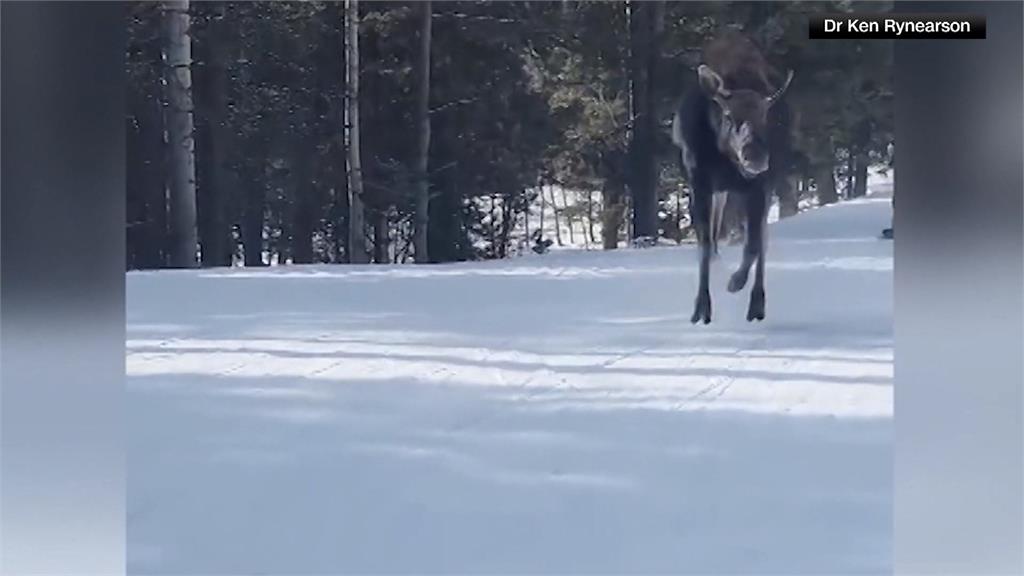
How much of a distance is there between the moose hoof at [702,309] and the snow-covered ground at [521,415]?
2 cm

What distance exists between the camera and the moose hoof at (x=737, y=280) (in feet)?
11.6

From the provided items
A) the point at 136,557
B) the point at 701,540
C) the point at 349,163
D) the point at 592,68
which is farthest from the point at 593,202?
the point at 136,557

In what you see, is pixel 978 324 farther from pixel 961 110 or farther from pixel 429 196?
pixel 429 196

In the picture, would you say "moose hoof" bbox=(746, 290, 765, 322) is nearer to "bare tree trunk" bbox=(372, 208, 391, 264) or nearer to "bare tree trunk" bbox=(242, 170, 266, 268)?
"bare tree trunk" bbox=(372, 208, 391, 264)

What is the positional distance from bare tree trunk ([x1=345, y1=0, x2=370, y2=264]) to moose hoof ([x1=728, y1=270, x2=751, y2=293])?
2.68ft

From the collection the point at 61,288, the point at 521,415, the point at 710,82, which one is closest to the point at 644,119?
the point at 710,82

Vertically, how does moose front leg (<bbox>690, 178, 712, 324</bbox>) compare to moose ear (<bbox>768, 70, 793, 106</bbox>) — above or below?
below

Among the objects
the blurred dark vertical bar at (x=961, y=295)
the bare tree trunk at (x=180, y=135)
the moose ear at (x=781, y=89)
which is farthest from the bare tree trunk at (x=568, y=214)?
the bare tree trunk at (x=180, y=135)

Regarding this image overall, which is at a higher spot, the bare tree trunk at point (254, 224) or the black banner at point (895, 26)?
the black banner at point (895, 26)

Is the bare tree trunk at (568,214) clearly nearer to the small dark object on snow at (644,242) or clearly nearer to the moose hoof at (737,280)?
the small dark object on snow at (644,242)

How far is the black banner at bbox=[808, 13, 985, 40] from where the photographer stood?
3.10m

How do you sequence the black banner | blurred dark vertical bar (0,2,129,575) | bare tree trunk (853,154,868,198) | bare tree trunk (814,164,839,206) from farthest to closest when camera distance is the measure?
bare tree trunk (814,164,839,206), bare tree trunk (853,154,868,198), blurred dark vertical bar (0,2,129,575), the black banner

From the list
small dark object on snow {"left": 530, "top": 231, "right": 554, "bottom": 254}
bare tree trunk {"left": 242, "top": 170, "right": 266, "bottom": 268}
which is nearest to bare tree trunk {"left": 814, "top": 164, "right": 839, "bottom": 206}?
small dark object on snow {"left": 530, "top": 231, "right": 554, "bottom": 254}

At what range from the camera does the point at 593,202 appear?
11.5ft
